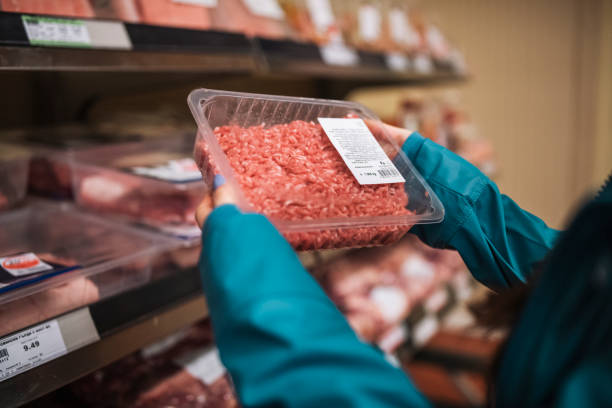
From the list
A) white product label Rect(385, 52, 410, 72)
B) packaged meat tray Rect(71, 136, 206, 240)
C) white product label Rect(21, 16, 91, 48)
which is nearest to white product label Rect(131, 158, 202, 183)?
packaged meat tray Rect(71, 136, 206, 240)

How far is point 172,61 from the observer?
0.94 meters

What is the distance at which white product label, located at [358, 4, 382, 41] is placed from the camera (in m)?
1.76

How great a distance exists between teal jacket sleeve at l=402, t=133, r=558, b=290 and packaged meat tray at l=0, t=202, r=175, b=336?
563mm

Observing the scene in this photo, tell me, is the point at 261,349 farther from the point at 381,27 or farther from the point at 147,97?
the point at 381,27

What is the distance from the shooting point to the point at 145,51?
2.95 ft

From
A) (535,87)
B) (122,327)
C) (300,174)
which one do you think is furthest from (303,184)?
(535,87)

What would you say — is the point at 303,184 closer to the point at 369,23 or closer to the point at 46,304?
the point at 46,304

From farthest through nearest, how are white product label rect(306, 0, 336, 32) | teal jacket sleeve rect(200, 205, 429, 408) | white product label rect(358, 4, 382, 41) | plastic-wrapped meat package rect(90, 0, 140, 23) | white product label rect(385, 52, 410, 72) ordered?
white product label rect(358, 4, 382, 41)
white product label rect(385, 52, 410, 72)
white product label rect(306, 0, 336, 32)
plastic-wrapped meat package rect(90, 0, 140, 23)
teal jacket sleeve rect(200, 205, 429, 408)

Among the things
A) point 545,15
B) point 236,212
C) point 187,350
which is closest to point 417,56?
point 187,350

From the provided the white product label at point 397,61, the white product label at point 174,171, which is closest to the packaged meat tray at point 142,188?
the white product label at point 174,171

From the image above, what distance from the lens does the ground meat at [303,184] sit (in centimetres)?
62

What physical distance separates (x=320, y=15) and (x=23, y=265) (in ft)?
4.02

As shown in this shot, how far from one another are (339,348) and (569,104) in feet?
13.1

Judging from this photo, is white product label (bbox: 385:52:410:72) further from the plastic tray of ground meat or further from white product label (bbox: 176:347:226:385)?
white product label (bbox: 176:347:226:385)
